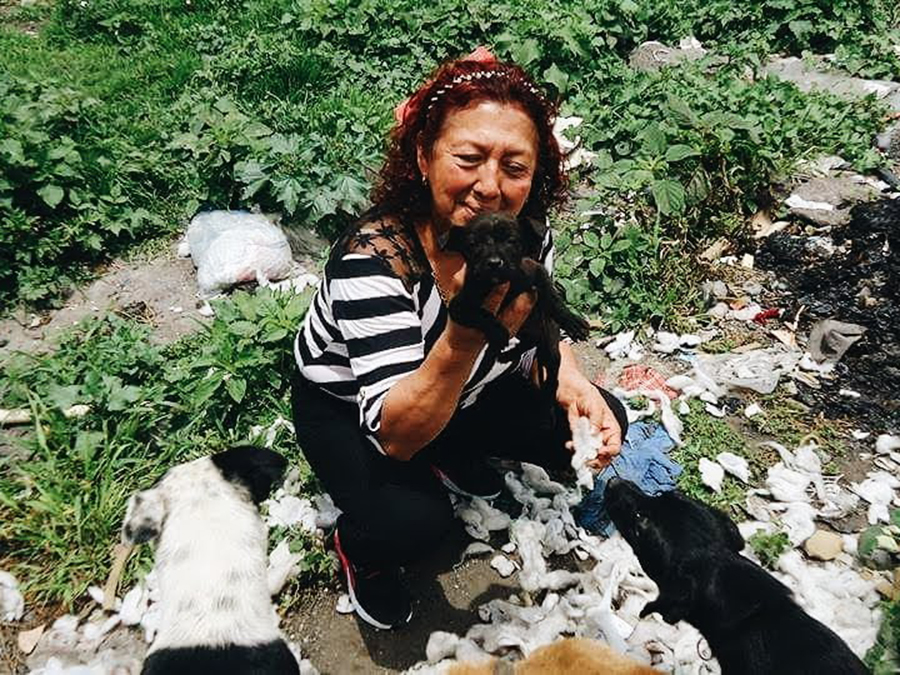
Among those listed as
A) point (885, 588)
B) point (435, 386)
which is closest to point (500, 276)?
point (435, 386)

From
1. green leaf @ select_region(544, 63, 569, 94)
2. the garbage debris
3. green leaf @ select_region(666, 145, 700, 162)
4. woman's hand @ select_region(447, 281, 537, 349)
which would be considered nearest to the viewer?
woman's hand @ select_region(447, 281, 537, 349)

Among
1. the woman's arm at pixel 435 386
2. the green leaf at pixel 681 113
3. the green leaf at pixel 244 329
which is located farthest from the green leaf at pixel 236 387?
the green leaf at pixel 681 113

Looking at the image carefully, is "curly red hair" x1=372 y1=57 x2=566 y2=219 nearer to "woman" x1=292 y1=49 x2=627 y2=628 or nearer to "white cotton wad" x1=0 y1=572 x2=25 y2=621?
"woman" x1=292 y1=49 x2=627 y2=628

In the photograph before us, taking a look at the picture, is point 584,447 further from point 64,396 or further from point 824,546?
point 64,396

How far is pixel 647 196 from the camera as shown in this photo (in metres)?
4.59

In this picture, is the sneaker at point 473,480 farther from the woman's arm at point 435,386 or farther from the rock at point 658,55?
the rock at point 658,55

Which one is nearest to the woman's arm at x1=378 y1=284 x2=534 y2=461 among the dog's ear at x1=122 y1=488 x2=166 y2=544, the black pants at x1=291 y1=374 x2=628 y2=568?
the black pants at x1=291 y1=374 x2=628 y2=568

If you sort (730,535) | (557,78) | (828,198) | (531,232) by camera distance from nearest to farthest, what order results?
(531,232) → (730,535) → (828,198) → (557,78)

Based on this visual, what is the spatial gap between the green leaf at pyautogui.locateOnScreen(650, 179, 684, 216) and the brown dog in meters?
2.83

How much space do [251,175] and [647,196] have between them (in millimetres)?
2605

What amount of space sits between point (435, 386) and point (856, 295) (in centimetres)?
339

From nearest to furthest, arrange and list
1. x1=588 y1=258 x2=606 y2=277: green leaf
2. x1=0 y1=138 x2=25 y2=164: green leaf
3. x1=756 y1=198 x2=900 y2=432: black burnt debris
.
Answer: x1=756 y1=198 x2=900 y2=432: black burnt debris < x1=0 y1=138 x2=25 y2=164: green leaf < x1=588 y1=258 x2=606 y2=277: green leaf

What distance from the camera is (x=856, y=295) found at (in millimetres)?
4324

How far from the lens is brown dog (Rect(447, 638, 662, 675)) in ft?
7.59
